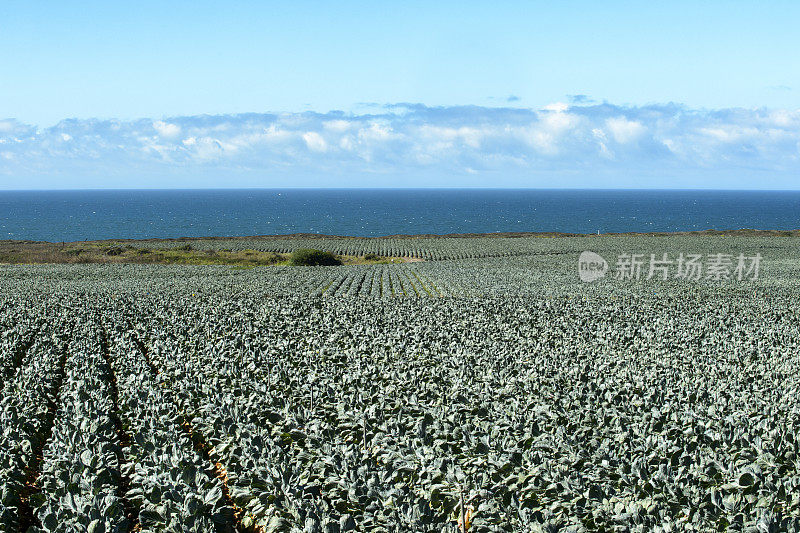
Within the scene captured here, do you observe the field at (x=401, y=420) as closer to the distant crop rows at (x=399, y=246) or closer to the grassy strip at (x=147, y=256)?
the grassy strip at (x=147, y=256)

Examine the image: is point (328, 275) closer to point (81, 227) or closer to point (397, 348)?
point (397, 348)

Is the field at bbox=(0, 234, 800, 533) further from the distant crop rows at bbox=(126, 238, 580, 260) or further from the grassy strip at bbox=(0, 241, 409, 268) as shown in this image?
the distant crop rows at bbox=(126, 238, 580, 260)

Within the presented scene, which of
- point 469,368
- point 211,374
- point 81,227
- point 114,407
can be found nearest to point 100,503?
point 114,407

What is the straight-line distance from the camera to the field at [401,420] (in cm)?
838

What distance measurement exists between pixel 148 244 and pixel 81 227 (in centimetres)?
7724

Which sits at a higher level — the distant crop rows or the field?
the distant crop rows

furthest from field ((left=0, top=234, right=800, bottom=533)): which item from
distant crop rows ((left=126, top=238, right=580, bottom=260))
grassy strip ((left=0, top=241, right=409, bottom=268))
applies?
distant crop rows ((left=126, top=238, right=580, bottom=260))

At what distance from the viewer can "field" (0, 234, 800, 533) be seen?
27.5 feet

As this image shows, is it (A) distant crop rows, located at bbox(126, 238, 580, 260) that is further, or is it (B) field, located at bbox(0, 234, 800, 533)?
(A) distant crop rows, located at bbox(126, 238, 580, 260)

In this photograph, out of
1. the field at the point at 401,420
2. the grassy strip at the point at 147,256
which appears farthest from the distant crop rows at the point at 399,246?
the field at the point at 401,420

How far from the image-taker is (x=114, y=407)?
47.3ft

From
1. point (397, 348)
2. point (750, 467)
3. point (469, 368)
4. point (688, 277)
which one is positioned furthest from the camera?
point (688, 277)

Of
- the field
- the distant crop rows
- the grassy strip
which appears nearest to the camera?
the field

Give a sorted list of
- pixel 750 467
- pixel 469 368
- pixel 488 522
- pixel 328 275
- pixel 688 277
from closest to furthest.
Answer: pixel 488 522
pixel 750 467
pixel 469 368
pixel 688 277
pixel 328 275
